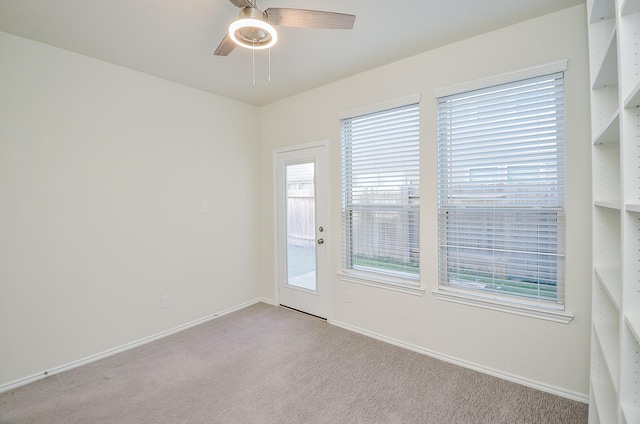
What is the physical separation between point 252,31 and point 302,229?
2.36 metres

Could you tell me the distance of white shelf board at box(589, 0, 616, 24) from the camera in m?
1.54

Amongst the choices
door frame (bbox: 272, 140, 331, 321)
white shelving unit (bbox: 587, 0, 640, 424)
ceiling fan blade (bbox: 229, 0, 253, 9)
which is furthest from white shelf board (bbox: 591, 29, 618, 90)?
door frame (bbox: 272, 140, 331, 321)

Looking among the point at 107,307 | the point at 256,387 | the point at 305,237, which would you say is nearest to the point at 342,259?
the point at 305,237

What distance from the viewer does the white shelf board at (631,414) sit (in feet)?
3.42

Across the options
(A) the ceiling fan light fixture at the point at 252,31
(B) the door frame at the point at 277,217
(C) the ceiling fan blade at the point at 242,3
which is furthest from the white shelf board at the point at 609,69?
(B) the door frame at the point at 277,217

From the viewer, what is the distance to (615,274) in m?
1.55

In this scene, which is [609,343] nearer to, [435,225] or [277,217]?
[435,225]

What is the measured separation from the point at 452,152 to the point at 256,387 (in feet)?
8.11

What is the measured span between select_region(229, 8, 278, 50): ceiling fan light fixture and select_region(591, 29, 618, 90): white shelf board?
162 cm

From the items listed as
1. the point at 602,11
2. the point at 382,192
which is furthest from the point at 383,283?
the point at 602,11

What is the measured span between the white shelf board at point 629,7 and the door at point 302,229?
2.50 m

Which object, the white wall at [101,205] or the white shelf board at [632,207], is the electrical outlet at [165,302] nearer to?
the white wall at [101,205]

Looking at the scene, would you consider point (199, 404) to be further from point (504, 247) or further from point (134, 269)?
point (504, 247)

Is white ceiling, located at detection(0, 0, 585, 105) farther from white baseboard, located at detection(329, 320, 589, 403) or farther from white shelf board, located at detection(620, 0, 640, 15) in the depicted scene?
white baseboard, located at detection(329, 320, 589, 403)
